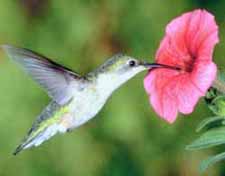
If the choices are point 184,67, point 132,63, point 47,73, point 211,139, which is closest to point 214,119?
point 211,139

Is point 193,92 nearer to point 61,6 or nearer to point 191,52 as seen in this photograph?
point 191,52

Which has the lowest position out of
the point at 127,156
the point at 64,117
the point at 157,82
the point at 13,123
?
the point at 127,156

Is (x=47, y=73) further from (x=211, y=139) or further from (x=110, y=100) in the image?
(x=110, y=100)

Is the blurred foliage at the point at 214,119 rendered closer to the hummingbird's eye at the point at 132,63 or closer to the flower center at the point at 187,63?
the flower center at the point at 187,63

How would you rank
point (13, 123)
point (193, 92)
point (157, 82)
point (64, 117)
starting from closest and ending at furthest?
point (193, 92)
point (157, 82)
point (64, 117)
point (13, 123)

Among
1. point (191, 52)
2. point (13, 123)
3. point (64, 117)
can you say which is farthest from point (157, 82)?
point (13, 123)

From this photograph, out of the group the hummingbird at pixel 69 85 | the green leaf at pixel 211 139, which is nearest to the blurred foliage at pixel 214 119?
the green leaf at pixel 211 139

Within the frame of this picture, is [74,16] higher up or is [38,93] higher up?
[74,16]
